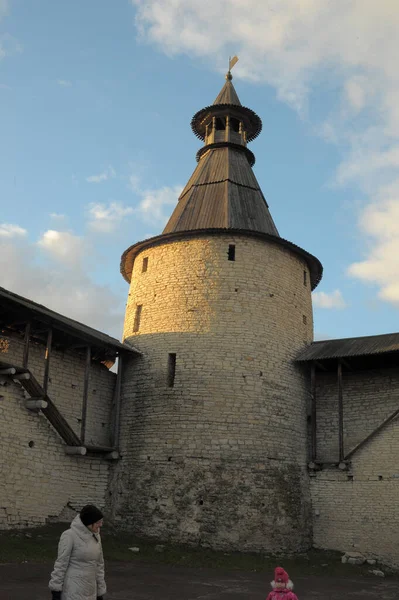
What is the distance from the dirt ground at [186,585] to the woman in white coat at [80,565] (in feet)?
12.6

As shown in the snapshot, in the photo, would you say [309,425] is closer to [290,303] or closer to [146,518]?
[290,303]

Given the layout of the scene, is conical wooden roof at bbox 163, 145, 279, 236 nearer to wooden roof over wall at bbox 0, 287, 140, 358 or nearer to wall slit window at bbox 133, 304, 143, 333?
wall slit window at bbox 133, 304, 143, 333

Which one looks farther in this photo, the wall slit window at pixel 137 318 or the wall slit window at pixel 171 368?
the wall slit window at pixel 137 318

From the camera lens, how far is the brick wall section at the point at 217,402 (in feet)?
49.3

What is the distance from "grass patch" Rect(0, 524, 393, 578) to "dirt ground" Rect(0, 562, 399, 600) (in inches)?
23.1

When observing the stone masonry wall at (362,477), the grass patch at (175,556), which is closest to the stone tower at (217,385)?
the grass patch at (175,556)

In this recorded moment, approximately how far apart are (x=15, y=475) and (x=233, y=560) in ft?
18.0

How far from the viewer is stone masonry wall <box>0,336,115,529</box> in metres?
13.8

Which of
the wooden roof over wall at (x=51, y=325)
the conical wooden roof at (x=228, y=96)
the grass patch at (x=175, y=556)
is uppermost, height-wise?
the conical wooden roof at (x=228, y=96)

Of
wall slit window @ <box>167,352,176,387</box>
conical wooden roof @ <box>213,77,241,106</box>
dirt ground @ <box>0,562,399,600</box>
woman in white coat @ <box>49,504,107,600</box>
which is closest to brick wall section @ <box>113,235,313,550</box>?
wall slit window @ <box>167,352,176,387</box>

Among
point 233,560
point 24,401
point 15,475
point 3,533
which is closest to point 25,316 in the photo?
point 24,401

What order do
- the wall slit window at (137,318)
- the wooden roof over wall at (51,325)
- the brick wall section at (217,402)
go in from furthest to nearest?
the wall slit window at (137,318) → the brick wall section at (217,402) → the wooden roof over wall at (51,325)

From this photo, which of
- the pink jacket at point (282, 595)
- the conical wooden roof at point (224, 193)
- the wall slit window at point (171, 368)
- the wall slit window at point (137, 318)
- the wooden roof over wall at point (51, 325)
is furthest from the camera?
the conical wooden roof at point (224, 193)

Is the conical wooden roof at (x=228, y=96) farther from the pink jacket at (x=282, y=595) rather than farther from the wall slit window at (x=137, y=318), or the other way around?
the pink jacket at (x=282, y=595)
